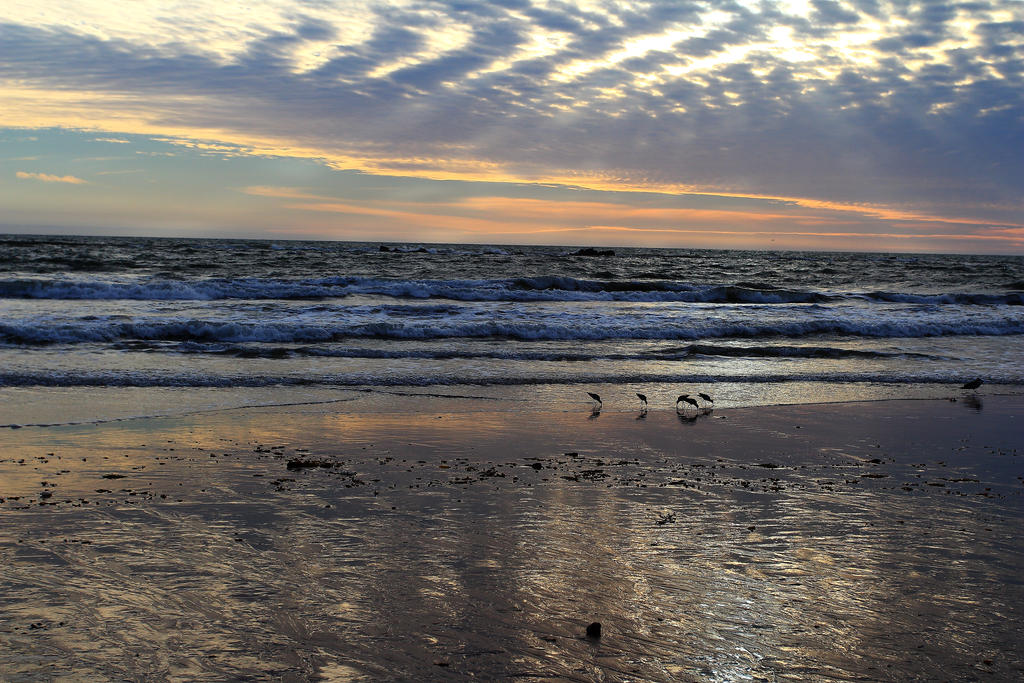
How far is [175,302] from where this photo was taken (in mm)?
25938

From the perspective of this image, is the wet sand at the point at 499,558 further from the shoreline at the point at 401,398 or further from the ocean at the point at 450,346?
the ocean at the point at 450,346

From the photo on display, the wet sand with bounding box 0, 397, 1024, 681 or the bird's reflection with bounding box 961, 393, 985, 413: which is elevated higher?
the bird's reflection with bounding box 961, 393, 985, 413

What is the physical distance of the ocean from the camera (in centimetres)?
1127

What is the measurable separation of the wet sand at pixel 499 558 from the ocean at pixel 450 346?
2932 mm

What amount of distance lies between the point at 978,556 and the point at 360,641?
4082mm

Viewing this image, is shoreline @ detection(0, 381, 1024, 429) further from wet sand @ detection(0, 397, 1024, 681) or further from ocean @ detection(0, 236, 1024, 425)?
wet sand @ detection(0, 397, 1024, 681)

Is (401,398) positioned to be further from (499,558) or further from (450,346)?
(499,558)

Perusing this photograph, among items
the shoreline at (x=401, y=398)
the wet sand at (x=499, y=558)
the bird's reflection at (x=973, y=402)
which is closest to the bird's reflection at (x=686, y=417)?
the shoreline at (x=401, y=398)

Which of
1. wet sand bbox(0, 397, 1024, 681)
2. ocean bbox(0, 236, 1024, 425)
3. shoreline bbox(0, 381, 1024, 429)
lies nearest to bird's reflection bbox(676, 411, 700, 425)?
shoreline bbox(0, 381, 1024, 429)

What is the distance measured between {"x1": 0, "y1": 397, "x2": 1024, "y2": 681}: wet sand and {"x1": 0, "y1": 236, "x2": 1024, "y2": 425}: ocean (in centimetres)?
293

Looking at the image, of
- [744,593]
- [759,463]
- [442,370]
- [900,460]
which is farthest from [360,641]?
[442,370]

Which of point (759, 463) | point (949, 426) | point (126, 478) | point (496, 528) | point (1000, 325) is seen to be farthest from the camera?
point (1000, 325)

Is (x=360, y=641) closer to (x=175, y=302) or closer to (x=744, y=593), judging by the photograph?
(x=744, y=593)

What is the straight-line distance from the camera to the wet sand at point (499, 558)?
3670 millimetres
